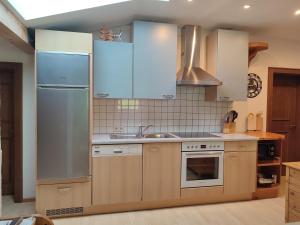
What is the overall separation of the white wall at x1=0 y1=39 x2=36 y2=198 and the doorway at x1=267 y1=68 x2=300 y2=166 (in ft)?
12.4

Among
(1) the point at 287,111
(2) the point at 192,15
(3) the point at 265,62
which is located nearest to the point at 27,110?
(2) the point at 192,15

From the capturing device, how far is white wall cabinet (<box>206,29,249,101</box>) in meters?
3.61

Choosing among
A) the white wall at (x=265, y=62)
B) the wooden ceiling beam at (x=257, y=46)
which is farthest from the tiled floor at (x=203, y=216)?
the wooden ceiling beam at (x=257, y=46)

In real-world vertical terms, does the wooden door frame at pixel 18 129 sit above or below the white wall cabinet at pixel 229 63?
below

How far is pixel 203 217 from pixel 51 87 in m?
2.28

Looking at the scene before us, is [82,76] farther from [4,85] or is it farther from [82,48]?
[4,85]

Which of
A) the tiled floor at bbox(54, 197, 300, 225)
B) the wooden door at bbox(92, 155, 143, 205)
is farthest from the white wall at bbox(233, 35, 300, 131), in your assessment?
the wooden door at bbox(92, 155, 143, 205)

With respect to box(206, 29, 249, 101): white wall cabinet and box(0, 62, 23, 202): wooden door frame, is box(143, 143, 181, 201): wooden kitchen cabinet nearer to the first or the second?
box(206, 29, 249, 101): white wall cabinet

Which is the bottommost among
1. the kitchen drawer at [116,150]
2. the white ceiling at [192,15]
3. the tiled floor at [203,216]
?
the tiled floor at [203,216]

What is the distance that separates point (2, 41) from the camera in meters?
3.25

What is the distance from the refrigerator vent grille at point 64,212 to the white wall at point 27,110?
0.65 meters

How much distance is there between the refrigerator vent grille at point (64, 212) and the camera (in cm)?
296

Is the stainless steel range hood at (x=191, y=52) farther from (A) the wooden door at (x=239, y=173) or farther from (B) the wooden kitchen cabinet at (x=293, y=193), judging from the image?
(B) the wooden kitchen cabinet at (x=293, y=193)

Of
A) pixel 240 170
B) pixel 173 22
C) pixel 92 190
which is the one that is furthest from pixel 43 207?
pixel 173 22
